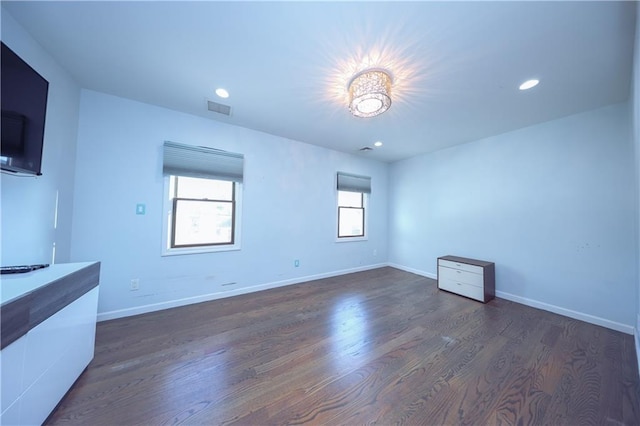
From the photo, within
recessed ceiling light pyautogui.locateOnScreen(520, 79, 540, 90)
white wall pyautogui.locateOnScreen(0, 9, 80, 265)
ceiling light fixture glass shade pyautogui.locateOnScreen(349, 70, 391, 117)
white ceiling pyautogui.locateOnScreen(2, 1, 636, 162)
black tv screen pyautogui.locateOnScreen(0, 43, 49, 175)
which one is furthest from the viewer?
recessed ceiling light pyautogui.locateOnScreen(520, 79, 540, 90)

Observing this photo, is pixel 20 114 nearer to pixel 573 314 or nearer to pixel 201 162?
pixel 201 162

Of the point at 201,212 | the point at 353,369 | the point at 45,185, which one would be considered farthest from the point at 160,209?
the point at 353,369

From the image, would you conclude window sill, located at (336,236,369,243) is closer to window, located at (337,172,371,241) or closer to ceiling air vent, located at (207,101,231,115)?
window, located at (337,172,371,241)

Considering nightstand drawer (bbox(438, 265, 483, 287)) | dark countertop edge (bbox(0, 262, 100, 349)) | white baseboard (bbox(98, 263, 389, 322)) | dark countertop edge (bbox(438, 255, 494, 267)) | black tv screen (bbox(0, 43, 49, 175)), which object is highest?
black tv screen (bbox(0, 43, 49, 175))

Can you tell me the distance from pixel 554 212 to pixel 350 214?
311cm

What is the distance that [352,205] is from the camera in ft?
15.8

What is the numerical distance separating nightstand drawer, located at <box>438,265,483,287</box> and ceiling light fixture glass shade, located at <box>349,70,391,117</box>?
2.83 meters

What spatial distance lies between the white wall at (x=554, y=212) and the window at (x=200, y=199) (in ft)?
12.5

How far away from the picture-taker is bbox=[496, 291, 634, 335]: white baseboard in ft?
7.71

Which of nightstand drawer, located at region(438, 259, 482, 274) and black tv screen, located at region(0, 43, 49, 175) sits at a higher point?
black tv screen, located at region(0, 43, 49, 175)

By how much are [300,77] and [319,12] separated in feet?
2.22

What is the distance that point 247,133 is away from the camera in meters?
3.34

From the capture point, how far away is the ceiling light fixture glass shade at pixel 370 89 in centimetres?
195

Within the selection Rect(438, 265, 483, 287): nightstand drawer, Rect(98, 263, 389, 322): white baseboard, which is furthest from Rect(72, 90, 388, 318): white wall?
Rect(438, 265, 483, 287): nightstand drawer
